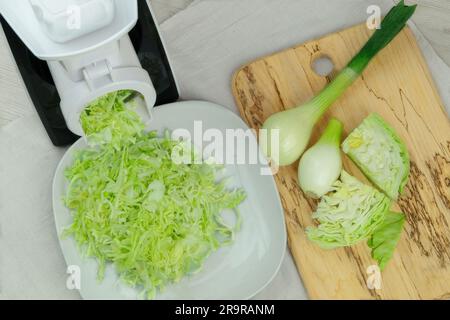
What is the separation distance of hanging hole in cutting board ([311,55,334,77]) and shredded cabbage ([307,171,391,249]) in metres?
0.29

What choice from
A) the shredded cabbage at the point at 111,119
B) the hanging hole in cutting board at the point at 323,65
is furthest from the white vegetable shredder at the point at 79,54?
the hanging hole in cutting board at the point at 323,65

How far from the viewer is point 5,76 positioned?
61.7 inches

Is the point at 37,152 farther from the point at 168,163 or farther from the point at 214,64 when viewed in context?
the point at 214,64

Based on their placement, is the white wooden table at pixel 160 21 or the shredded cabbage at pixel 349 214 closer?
the shredded cabbage at pixel 349 214

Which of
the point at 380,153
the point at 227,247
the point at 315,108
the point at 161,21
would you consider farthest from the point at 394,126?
the point at 161,21

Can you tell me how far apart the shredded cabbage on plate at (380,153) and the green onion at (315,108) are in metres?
0.10

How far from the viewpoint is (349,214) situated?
4.73 feet

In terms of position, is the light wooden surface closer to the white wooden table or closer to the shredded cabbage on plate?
the white wooden table

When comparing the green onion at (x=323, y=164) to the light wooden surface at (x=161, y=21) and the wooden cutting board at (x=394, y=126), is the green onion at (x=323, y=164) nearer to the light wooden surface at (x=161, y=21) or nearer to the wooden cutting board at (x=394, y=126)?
the wooden cutting board at (x=394, y=126)

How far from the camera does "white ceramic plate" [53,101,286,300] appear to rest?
148 centimetres

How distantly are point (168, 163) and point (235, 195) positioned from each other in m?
0.19

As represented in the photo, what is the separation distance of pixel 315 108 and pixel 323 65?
152 millimetres

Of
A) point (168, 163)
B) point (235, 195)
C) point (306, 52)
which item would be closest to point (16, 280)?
point (168, 163)

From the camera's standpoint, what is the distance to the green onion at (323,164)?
1.46 metres
